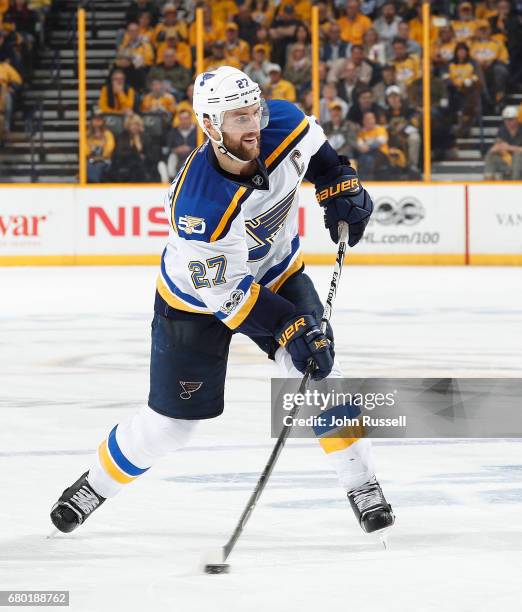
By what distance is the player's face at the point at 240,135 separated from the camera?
3.07 meters

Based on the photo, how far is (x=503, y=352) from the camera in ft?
20.7

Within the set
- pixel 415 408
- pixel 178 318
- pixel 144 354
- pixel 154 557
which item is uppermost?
pixel 178 318

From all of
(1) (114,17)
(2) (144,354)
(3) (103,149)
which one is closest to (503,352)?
(2) (144,354)

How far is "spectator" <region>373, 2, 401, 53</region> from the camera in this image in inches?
477

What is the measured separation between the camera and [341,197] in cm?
351

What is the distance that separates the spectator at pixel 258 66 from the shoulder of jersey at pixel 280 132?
8831mm

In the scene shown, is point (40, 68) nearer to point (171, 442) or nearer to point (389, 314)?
point (389, 314)

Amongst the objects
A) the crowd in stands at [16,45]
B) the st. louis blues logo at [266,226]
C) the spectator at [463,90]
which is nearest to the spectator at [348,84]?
the spectator at [463,90]

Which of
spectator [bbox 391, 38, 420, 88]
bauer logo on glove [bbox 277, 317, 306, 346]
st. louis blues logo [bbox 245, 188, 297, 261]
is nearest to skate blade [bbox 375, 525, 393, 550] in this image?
bauer logo on glove [bbox 277, 317, 306, 346]

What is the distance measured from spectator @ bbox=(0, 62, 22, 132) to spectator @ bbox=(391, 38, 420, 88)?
3.38m

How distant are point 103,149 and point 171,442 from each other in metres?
8.72

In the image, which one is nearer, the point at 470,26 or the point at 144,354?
the point at 144,354

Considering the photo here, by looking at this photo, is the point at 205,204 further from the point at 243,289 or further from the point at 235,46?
the point at 235,46

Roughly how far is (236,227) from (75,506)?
30.8 inches
